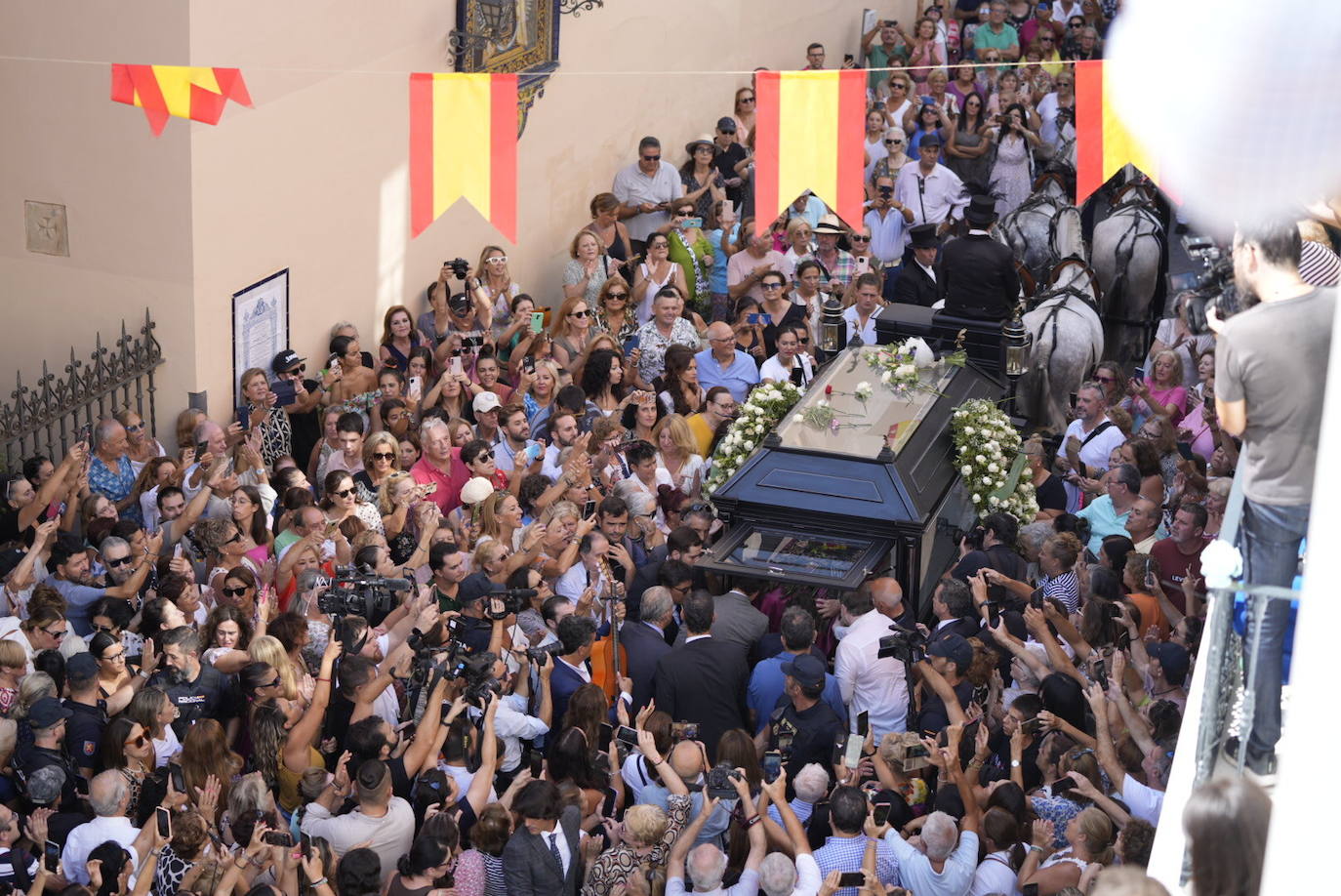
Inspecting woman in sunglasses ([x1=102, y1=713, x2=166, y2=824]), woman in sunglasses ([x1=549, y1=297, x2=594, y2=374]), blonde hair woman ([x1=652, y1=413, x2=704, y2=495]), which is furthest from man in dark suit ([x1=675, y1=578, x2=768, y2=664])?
woman in sunglasses ([x1=549, y1=297, x2=594, y2=374])

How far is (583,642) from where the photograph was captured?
7.16 metres

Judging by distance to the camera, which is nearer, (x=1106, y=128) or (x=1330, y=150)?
(x=1330, y=150)

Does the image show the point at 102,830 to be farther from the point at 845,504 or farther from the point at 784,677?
the point at 845,504

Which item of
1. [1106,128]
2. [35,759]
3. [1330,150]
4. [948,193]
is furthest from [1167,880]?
[948,193]

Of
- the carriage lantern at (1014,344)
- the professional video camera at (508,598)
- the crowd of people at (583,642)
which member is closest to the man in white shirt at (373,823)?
the crowd of people at (583,642)

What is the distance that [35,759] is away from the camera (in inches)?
246

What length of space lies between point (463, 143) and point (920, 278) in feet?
16.1

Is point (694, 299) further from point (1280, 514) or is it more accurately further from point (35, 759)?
point (1280, 514)

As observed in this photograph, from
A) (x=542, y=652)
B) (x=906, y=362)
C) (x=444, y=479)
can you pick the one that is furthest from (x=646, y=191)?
(x=542, y=652)

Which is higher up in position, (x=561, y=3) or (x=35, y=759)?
(x=561, y=3)

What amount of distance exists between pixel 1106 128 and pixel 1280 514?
4.24 meters

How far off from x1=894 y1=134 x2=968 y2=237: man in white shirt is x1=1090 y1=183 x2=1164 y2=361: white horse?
118 cm

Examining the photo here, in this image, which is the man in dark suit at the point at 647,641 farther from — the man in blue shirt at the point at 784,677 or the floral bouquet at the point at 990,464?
the floral bouquet at the point at 990,464

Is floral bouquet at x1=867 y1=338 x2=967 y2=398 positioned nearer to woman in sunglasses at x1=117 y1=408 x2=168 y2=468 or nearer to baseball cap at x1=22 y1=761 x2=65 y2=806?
woman in sunglasses at x1=117 y1=408 x2=168 y2=468
